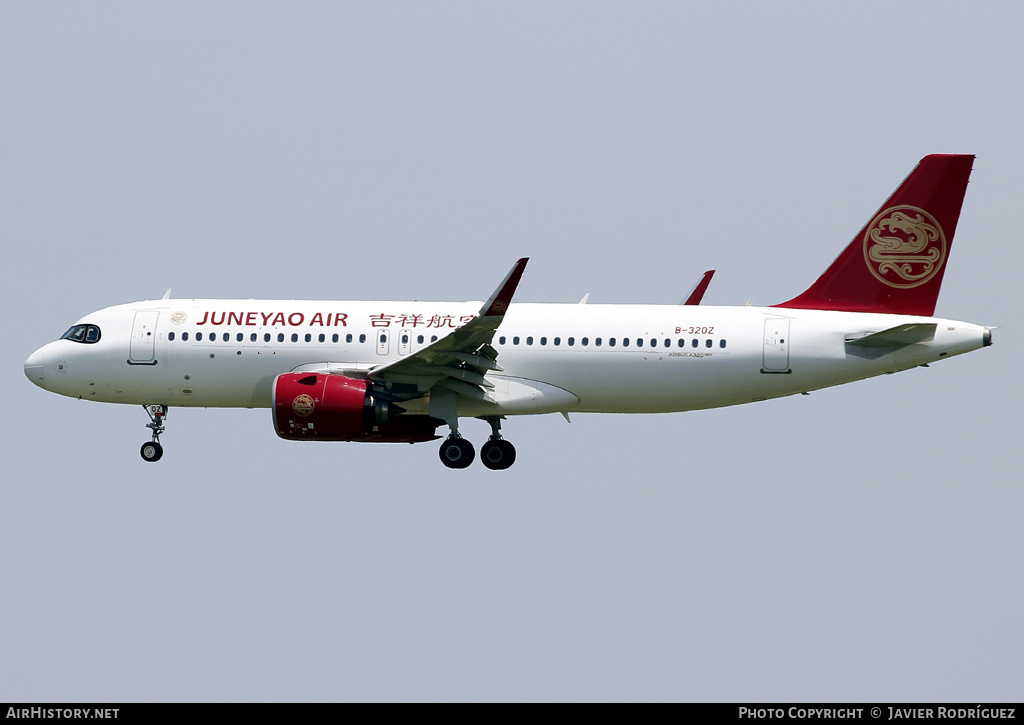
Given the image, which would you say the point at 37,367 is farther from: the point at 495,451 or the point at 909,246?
the point at 909,246

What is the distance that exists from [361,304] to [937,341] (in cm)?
1596

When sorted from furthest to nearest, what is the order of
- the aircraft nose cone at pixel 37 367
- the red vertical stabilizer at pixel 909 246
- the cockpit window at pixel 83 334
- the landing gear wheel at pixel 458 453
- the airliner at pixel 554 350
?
the aircraft nose cone at pixel 37 367
the cockpit window at pixel 83 334
the landing gear wheel at pixel 458 453
the red vertical stabilizer at pixel 909 246
the airliner at pixel 554 350

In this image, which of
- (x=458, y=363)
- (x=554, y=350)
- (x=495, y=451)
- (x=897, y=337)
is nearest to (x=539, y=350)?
(x=554, y=350)

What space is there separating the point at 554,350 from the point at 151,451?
12521mm

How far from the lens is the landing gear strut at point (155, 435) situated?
3872 cm

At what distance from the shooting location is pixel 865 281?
36344 millimetres

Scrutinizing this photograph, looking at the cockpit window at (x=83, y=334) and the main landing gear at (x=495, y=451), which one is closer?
the main landing gear at (x=495, y=451)

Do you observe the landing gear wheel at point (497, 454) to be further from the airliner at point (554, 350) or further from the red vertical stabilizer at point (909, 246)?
the red vertical stabilizer at point (909, 246)

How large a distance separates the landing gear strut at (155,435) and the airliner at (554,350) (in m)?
0.99

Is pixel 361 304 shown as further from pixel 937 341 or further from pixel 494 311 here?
pixel 937 341

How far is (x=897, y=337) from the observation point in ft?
114

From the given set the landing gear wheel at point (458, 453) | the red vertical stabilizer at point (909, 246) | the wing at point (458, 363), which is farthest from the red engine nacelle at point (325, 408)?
the red vertical stabilizer at point (909, 246)

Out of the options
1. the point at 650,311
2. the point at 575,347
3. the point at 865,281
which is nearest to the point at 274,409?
the point at 575,347

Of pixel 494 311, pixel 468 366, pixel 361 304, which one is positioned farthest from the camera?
pixel 361 304
